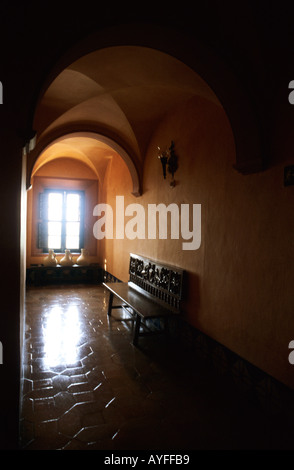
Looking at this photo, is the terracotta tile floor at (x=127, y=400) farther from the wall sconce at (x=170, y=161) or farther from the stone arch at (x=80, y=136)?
the stone arch at (x=80, y=136)

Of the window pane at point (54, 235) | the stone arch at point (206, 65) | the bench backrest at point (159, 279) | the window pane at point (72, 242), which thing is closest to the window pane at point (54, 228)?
the window pane at point (54, 235)

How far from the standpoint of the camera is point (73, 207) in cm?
1038

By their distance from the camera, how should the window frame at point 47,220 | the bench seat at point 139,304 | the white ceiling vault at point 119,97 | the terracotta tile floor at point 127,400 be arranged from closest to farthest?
the terracotta tile floor at point 127,400 → the white ceiling vault at point 119,97 → the bench seat at point 139,304 → the window frame at point 47,220

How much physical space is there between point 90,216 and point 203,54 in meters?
8.23

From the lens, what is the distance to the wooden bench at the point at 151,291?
4371 millimetres

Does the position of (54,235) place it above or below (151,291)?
above

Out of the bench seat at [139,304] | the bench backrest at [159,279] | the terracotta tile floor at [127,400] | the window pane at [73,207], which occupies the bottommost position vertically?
the terracotta tile floor at [127,400]

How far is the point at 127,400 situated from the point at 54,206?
27.0ft

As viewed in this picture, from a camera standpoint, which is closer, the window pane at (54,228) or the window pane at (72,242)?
the window pane at (54,228)

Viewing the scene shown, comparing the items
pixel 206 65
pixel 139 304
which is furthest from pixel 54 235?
pixel 206 65

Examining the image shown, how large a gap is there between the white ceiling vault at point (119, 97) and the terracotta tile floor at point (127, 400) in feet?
9.23

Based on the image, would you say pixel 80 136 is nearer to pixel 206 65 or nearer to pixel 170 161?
pixel 170 161
